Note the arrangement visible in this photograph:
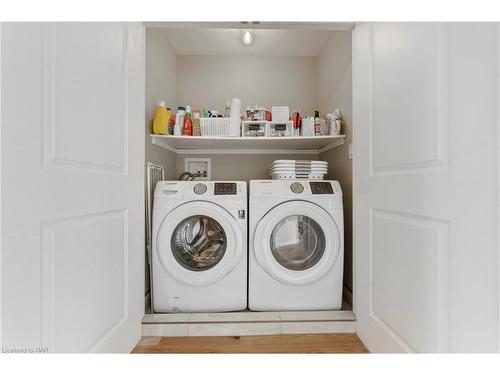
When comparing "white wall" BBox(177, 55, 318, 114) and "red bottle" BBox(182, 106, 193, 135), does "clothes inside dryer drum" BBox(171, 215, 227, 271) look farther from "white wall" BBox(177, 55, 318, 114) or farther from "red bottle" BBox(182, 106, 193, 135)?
"white wall" BBox(177, 55, 318, 114)

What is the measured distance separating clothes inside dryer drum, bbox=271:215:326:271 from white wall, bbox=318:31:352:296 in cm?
30

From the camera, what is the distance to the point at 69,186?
0.88 meters

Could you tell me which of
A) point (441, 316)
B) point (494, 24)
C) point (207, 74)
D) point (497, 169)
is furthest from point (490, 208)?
point (207, 74)

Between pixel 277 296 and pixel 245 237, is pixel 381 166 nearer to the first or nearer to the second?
pixel 245 237

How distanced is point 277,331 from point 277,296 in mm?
192

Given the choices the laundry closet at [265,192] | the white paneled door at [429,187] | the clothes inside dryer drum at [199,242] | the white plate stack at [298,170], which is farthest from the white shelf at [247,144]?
the white paneled door at [429,187]

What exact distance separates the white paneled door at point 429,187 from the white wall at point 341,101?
0.49 m

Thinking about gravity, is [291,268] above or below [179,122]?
below

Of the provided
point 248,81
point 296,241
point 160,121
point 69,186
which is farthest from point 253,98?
point 69,186

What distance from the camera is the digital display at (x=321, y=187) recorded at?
1.71 meters

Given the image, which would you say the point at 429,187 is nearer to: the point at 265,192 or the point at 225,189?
the point at 265,192

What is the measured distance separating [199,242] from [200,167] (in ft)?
3.22

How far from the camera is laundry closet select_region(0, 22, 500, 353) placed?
0.74 metres

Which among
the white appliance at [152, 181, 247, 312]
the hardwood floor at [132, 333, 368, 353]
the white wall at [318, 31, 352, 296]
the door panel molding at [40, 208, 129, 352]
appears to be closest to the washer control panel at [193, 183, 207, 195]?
the white appliance at [152, 181, 247, 312]
